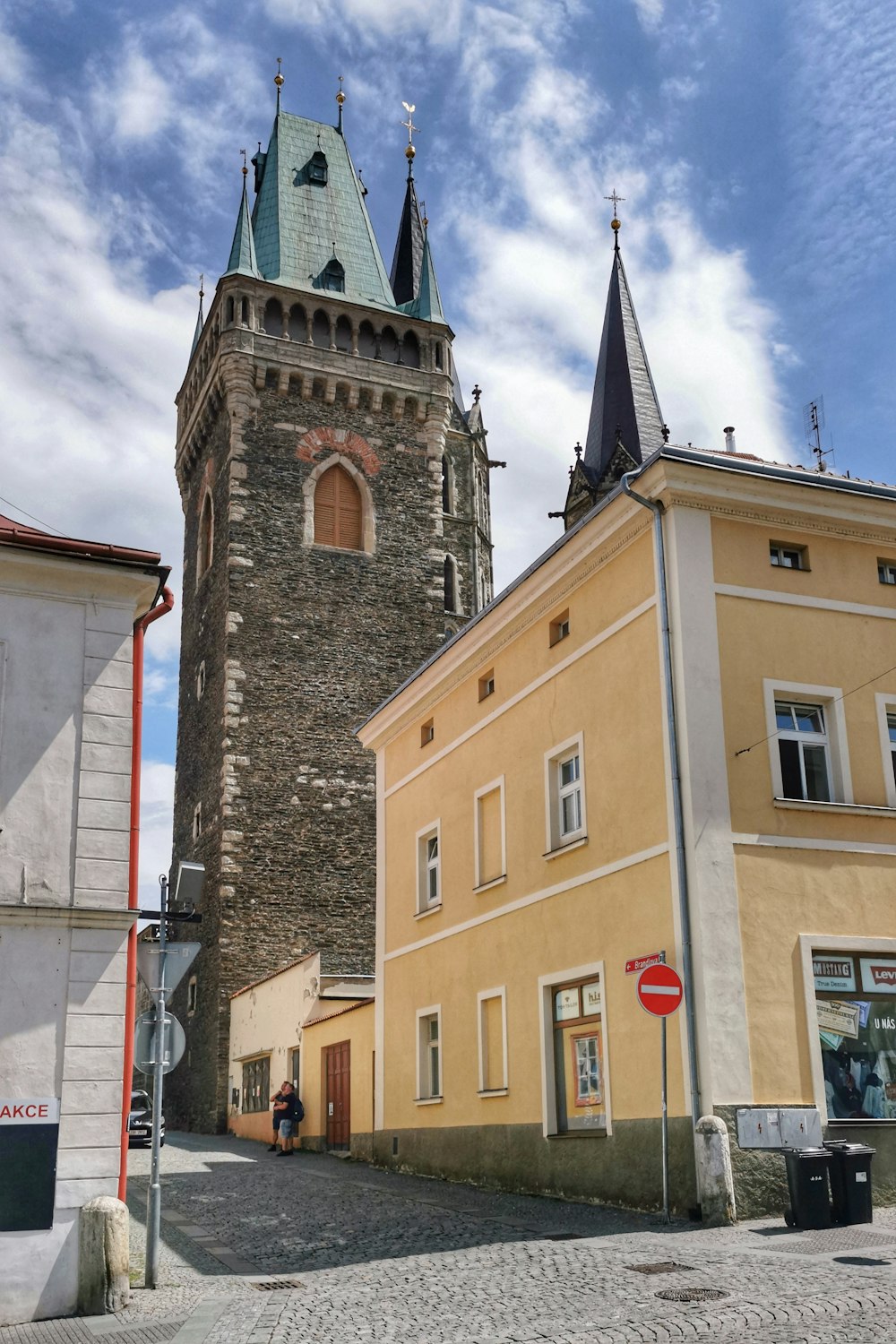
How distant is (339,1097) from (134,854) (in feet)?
48.7

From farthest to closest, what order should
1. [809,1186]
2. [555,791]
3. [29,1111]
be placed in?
[555,791], [809,1186], [29,1111]

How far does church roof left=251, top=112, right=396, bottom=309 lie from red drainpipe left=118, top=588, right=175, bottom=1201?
97.9 feet

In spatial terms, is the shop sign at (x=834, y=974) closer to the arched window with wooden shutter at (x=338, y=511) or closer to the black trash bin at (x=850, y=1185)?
the black trash bin at (x=850, y=1185)

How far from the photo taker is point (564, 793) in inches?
698

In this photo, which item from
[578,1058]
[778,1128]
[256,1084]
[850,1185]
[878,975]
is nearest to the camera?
[850,1185]

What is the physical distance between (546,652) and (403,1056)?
737 centimetres

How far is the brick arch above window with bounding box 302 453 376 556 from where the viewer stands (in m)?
37.8

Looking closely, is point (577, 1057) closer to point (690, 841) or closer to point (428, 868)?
point (690, 841)

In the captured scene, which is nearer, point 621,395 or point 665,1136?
point 665,1136

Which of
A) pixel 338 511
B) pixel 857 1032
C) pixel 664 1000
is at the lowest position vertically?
pixel 857 1032

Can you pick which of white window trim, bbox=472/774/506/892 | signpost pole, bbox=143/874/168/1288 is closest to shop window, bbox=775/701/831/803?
white window trim, bbox=472/774/506/892

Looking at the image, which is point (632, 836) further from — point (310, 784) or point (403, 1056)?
point (310, 784)

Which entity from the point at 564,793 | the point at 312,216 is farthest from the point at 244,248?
the point at 564,793

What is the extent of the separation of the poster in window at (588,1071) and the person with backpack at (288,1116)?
33.3ft
